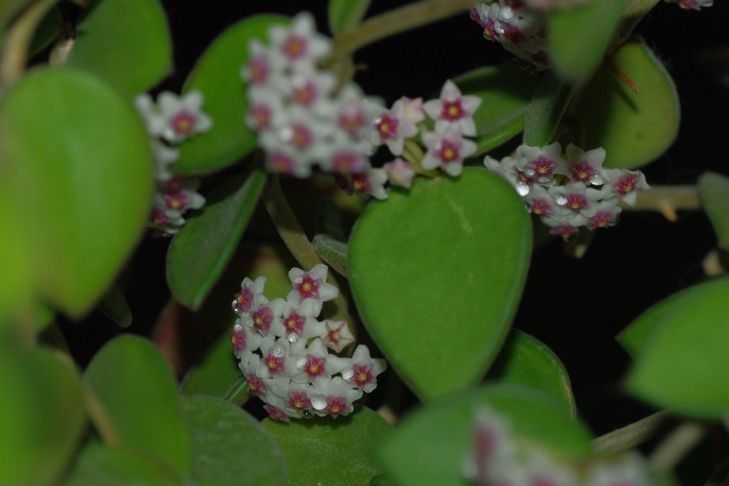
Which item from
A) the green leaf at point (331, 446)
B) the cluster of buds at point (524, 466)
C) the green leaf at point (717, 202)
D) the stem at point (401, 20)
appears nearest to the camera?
the cluster of buds at point (524, 466)

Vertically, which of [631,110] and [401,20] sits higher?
[401,20]

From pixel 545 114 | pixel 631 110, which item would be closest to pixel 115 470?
pixel 545 114

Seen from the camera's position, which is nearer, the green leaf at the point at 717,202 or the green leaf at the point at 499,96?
the green leaf at the point at 717,202

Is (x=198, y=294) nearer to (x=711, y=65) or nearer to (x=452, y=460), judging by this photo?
(x=452, y=460)

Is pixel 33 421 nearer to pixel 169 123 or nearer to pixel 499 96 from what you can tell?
pixel 169 123

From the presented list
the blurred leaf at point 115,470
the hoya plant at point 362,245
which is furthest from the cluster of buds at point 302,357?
the blurred leaf at point 115,470

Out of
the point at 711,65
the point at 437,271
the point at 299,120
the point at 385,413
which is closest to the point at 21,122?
the point at 299,120

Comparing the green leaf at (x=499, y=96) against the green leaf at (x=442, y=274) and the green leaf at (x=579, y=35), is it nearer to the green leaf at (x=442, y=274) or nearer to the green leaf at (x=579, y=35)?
the green leaf at (x=442, y=274)
